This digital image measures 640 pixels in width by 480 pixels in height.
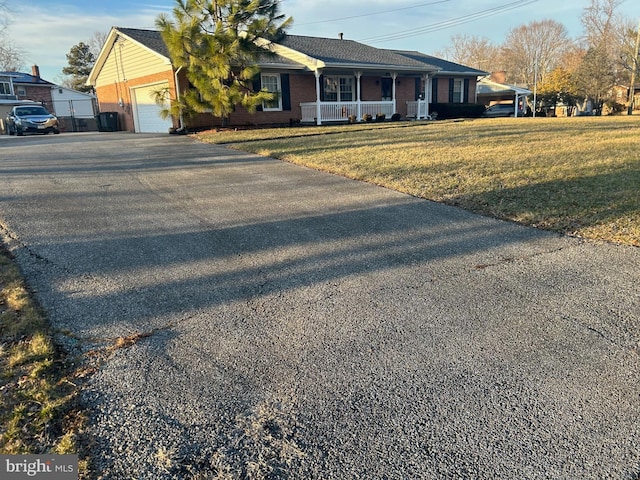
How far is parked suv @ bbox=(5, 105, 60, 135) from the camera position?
2255cm

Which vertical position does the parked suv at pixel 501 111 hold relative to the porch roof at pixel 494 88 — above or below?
below

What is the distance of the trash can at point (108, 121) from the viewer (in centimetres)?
2384

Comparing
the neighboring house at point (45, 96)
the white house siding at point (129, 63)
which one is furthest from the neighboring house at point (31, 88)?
the white house siding at point (129, 63)

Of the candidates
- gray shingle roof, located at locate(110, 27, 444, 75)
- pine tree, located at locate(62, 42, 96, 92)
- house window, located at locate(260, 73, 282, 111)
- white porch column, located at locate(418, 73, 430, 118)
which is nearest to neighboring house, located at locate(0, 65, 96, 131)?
pine tree, located at locate(62, 42, 96, 92)

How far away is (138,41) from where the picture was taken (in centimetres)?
2088

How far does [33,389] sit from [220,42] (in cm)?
1567

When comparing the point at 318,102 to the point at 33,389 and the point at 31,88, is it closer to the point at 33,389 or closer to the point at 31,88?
the point at 33,389

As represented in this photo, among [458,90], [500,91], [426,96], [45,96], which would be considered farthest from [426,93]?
[45,96]

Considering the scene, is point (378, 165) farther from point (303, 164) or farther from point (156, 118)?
point (156, 118)

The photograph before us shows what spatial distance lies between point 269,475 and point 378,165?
7.65 m

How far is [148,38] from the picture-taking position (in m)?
21.9

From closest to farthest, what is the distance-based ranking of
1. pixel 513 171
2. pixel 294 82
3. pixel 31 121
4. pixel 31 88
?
pixel 513 171 → pixel 294 82 → pixel 31 121 → pixel 31 88

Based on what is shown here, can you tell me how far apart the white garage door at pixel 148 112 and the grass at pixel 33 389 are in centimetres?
1840

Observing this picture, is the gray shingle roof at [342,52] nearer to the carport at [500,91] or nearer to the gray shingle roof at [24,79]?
the carport at [500,91]
